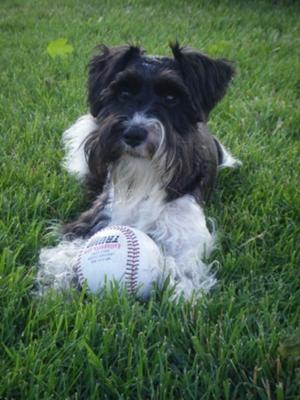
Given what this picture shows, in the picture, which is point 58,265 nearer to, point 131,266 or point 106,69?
point 131,266

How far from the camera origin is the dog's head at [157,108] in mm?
2998

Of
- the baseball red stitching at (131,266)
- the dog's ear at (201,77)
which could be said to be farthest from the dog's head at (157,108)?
the baseball red stitching at (131,266)

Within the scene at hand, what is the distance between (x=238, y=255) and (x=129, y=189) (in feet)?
2.35

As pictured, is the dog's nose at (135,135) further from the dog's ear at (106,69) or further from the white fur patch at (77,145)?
the white fur patch at (77,145)

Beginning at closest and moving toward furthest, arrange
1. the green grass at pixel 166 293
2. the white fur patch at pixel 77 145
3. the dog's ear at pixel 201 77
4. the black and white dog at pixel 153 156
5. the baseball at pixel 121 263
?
the green grass at pixel 166 293 → the baseball at pixel 121 263 → the black and white dog at pixel 153 156 → the dog's ear at pixel 201 77 → the white fur patch at pixel 77 145

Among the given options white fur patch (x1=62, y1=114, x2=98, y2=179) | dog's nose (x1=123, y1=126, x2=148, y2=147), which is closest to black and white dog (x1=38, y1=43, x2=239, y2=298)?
dog's nose (x1=123, y1=126, x2=148, y2=147)

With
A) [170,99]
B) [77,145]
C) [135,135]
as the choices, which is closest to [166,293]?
[135,135]

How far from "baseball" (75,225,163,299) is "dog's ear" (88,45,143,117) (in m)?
0.94

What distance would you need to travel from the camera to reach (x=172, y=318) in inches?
98.8

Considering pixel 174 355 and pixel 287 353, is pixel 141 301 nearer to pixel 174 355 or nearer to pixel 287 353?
pixel 174 355

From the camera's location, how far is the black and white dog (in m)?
3.03

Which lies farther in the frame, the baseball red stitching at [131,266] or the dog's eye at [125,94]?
the dog's eye at [125,94]

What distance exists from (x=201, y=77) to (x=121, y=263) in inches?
49.0

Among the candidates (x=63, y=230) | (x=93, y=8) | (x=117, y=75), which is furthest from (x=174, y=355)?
(x=93, y=8)
